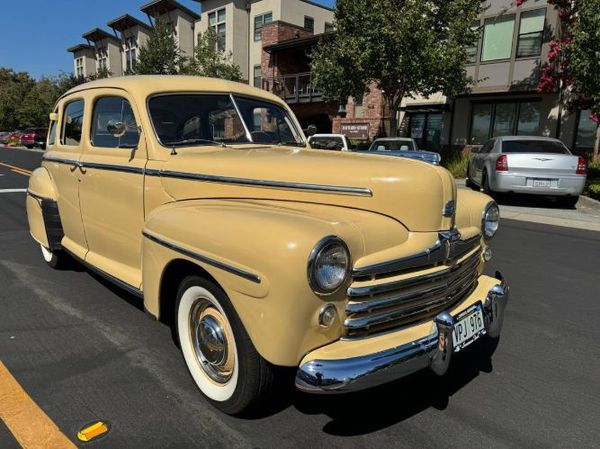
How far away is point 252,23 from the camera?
1120 inches

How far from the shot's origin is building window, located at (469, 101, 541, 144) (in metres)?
16.9

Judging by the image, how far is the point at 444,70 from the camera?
44.7 ft

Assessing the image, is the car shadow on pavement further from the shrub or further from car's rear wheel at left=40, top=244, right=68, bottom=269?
the shrub

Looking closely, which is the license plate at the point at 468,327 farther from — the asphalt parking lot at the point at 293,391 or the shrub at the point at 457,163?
the shrub at the point at 457,163

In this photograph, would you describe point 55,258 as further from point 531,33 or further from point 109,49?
point 109,49

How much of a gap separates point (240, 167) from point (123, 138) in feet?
3.84

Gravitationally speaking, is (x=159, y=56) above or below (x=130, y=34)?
below

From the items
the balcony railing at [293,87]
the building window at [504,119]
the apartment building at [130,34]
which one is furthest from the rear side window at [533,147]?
the apartment building at [130,34]

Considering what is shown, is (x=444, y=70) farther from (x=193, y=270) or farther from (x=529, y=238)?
(x=193, y=270)

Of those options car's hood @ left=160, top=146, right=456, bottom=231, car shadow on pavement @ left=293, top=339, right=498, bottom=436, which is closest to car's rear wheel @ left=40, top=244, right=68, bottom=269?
car's hood @ left=160, top=146, right=456, bottom=231

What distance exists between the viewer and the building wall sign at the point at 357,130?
21000mm

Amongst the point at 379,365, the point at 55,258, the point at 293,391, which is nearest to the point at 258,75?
the point at 55,258

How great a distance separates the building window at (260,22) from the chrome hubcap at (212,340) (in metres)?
27.6

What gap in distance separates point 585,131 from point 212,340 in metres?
17.0
